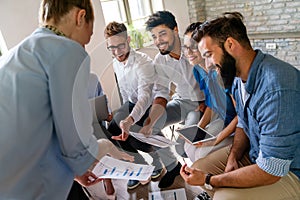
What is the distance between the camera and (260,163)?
0.85 meters

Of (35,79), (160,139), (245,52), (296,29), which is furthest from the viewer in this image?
(296,29)

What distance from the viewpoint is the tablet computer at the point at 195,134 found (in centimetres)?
130

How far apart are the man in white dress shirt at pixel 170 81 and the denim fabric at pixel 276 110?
58 cm

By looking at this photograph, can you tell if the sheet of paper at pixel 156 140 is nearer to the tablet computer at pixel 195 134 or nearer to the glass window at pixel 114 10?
the tablet computer at pixel 195 134

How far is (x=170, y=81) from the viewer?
1.48 meters

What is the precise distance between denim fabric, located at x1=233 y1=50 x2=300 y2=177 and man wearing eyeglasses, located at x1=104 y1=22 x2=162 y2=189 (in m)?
0.65

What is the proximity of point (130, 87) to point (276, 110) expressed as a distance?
88 cm

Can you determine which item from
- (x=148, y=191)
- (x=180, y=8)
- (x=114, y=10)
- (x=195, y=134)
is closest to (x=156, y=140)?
(x=195, y=134)

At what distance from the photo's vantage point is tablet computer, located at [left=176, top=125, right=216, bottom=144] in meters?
1.30

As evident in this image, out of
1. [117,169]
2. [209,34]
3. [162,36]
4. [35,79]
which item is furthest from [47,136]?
[162,36]

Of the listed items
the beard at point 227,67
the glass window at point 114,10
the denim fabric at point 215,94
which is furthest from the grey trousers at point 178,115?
the glass window at point 114,10

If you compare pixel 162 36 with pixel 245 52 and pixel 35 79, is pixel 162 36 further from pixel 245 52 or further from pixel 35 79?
pixel 35 79

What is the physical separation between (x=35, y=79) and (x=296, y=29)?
3.57m

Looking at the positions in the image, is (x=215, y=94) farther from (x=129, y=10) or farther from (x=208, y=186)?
(x=129, y=10)
